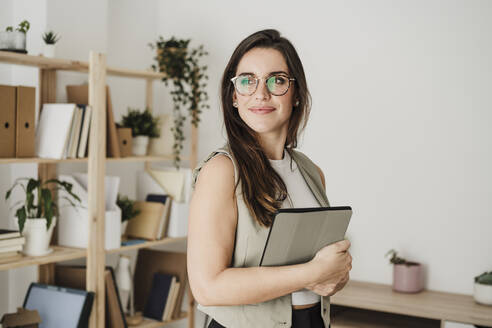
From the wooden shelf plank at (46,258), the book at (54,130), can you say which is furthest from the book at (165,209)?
the book at (54,130)

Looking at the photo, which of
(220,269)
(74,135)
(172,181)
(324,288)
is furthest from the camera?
(172,181)

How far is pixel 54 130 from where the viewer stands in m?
2.61

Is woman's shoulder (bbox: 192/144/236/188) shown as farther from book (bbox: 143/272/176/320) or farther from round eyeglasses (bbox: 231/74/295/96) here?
book (bbox: 143/272/176/320)

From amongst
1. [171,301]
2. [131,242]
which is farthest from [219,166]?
[171,301]

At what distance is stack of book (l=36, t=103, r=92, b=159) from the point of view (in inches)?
101

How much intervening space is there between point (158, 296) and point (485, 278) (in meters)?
1.69

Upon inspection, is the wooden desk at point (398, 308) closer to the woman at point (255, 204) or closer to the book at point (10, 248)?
the woman at point (255, 204)

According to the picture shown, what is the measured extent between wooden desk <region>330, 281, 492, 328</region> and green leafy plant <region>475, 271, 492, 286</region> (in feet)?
0.35

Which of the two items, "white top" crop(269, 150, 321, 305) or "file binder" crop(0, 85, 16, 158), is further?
"file binder" crop(0, 85, 16, 158)

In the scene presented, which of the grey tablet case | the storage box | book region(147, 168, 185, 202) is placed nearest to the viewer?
the grey tablet case

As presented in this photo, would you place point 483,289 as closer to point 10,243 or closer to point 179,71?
point 179,71

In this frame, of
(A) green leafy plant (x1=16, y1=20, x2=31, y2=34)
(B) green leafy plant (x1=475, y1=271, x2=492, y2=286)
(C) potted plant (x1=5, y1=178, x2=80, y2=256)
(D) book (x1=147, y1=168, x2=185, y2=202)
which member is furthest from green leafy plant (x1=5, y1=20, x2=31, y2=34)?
(B) green leafy plant (x1=475, y1=271, x2=492, y2=286)

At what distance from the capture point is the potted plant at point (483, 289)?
255 centimetres

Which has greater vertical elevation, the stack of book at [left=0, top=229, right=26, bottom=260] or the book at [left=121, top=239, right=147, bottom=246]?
the stack of book at [left=0, top=229, right=26, bottom=260]
